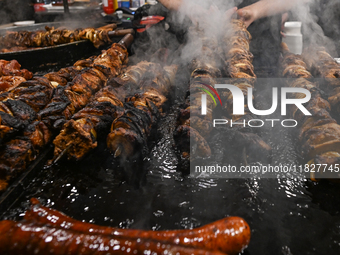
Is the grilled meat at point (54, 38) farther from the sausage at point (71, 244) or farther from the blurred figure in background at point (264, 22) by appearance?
the sausage at point (71, 244)

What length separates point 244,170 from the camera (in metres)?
2.55

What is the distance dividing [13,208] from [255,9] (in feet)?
21.9

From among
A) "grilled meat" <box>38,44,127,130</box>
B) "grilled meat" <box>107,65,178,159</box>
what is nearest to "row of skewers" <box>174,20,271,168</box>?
"grilled meat" <box>107,65,178,159</box>

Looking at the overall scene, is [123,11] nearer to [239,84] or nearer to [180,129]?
[239,84]

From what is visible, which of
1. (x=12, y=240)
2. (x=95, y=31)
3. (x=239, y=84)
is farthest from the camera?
(x=95, y=31)

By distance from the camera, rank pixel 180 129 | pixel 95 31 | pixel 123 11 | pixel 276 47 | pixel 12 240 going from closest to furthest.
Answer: pixel 12 240, pixel 180 129, pixel 276 47, pixel 95 31, pixel 123 11

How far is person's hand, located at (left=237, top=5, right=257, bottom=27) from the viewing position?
607 centimetres

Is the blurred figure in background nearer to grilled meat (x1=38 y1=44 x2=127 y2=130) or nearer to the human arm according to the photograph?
the human arm

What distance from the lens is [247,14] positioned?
6102 millimetres

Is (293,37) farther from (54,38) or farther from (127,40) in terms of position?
(54,38)

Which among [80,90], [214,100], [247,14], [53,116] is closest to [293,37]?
[247,14]

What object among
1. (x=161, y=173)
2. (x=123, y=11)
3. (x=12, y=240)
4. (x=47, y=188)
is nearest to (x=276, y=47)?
(x=161, y=173)

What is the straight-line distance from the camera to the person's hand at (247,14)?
607 cm

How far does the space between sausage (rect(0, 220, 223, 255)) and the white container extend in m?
5.88
